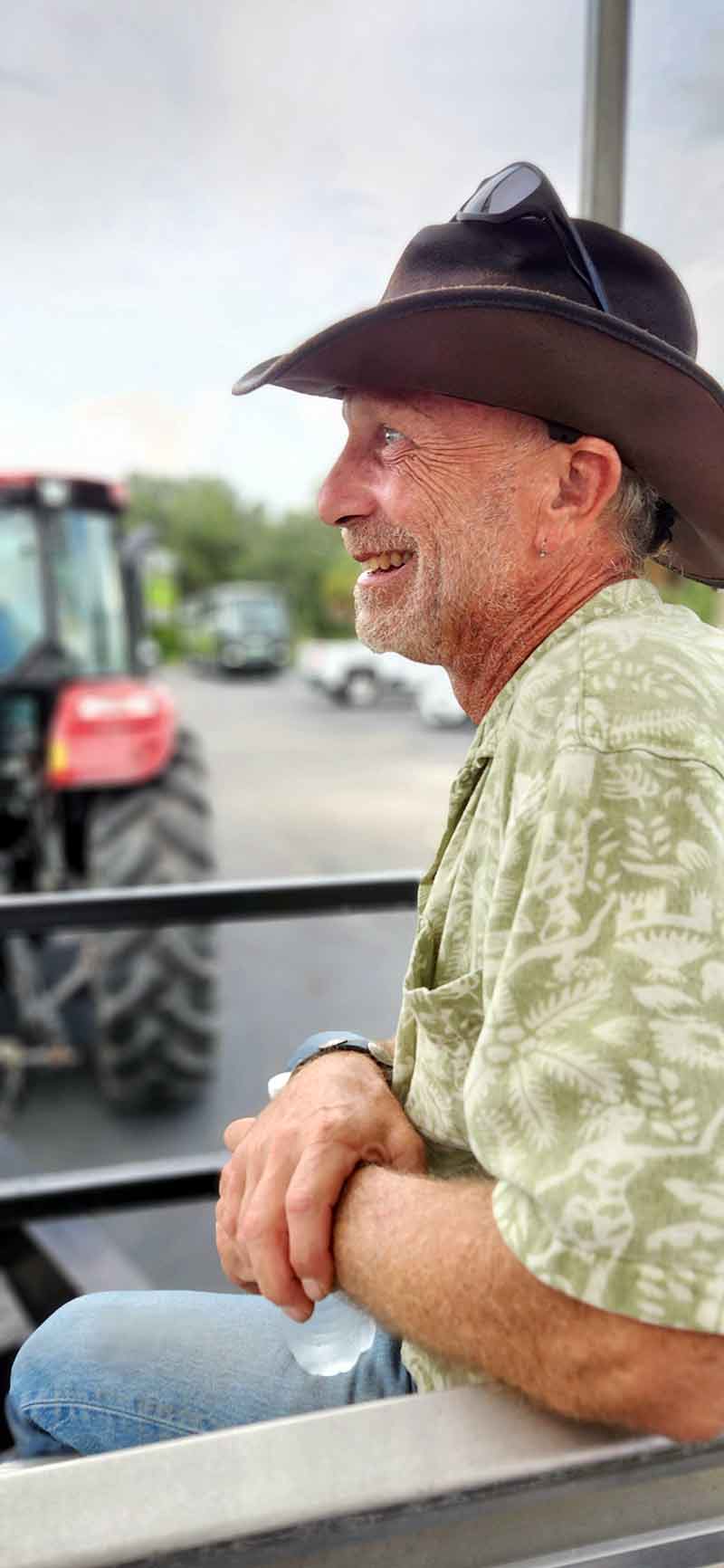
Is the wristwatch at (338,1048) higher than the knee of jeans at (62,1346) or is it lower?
higher

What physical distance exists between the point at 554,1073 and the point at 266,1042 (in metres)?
4.26

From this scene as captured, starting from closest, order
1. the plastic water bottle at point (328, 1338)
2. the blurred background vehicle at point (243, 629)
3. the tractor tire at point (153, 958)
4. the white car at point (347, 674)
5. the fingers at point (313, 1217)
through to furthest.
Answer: the fingers at point (313, 1217), the plastic water bottle at point (328, 1338), the tractor tire at point (153, 958), the white car at point (347, 674), the blurred background vehicle at point (243, 629)

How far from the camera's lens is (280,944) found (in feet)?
21.9

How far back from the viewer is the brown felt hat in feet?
2.67

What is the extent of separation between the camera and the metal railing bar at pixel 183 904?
1757 millimetres

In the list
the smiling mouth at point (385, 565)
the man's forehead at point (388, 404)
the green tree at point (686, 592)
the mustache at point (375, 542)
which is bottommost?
the green tree at point (686, 592)

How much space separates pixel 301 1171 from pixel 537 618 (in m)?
0.41

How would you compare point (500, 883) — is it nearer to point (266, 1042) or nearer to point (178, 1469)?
point (178, 1469)

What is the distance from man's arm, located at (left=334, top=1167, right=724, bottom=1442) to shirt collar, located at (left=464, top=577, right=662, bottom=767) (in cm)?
28

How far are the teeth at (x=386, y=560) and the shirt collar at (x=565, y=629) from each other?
0.45ft

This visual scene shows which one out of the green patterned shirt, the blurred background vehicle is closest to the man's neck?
the green patterned shirt

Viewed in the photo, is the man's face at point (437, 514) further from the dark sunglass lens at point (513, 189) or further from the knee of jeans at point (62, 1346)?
the knee of jeans at point (62, 1346)

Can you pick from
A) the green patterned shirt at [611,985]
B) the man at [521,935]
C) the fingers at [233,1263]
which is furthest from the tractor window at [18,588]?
the green patterned shirt at [611,985]

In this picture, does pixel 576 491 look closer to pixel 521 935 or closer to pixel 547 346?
pixel 547 346
